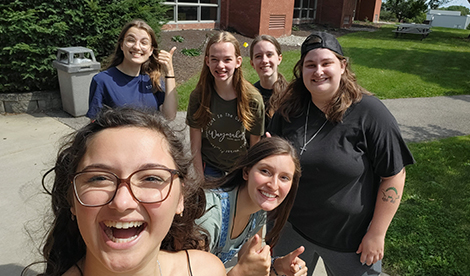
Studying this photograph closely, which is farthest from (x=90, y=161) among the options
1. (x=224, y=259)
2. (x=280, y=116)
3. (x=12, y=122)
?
(x=12, y=122)

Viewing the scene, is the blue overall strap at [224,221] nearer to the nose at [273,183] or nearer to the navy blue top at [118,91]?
the nose at [273,183]

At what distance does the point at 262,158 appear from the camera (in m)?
2.06

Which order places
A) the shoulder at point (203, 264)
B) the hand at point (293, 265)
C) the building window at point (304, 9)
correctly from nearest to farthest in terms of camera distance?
the shoulder at point (203, 264) → the hand at point (293, 265) → the building window at point (304, 9)

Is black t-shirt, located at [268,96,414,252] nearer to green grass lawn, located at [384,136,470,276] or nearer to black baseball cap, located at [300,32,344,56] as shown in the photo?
black baseball cap, located at [300,32,344,56]

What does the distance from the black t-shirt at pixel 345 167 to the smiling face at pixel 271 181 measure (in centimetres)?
15

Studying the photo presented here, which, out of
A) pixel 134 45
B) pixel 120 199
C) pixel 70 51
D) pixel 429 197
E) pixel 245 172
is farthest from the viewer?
pixel 70 51

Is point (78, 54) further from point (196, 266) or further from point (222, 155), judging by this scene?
point (196, 266)

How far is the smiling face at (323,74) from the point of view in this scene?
2.07 metres

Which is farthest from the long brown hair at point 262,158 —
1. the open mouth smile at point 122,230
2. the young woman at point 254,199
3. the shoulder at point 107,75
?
the shoulder at point 107,75

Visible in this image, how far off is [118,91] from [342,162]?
218 centimetres

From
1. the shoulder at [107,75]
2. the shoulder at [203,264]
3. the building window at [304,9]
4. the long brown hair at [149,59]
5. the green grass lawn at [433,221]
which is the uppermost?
the building window at [304,9]

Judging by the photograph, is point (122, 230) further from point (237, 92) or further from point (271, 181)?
point (237, 92)

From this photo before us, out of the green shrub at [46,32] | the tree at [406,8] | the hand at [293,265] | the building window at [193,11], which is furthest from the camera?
the tree at [406,8]

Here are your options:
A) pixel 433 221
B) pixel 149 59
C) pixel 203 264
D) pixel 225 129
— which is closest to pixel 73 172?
pixel 203 264
